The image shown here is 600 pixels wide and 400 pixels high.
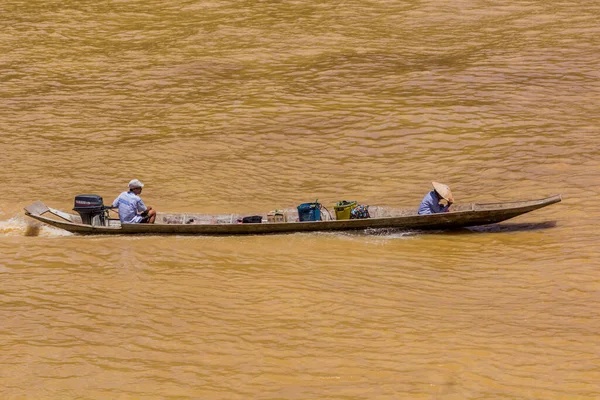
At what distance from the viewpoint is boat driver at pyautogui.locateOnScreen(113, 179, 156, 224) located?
14.4 metres

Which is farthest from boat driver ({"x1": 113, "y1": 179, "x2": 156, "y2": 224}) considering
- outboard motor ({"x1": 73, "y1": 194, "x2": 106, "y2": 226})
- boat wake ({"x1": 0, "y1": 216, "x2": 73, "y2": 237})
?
boat wake ({"x1": 0, "y1": 216, "x2": 73, "y2": 237})

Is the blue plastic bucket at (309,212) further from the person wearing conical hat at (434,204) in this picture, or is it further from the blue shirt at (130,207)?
the blue shirt at (130,207)

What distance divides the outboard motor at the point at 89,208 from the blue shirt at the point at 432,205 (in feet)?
18.2

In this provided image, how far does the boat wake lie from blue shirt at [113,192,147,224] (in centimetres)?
113

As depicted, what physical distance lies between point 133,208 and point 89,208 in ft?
2.72

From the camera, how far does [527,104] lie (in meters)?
19.0

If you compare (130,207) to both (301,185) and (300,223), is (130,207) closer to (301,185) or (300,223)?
(300,223)

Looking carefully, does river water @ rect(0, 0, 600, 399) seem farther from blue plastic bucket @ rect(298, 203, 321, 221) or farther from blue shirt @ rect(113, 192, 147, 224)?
blue shirt @ rect(113, 192, 147, 224)

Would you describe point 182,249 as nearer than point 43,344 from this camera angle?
No

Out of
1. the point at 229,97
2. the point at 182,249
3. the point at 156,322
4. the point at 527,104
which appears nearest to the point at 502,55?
the point at 527,104

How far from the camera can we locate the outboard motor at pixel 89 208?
14664 mm

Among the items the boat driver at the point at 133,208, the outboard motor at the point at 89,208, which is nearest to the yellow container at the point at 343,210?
the boat driver at the point at 133,208

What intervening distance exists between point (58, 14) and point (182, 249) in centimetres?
1633

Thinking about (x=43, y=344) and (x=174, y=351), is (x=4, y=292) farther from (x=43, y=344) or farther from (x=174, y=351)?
(x=174, y=351)
